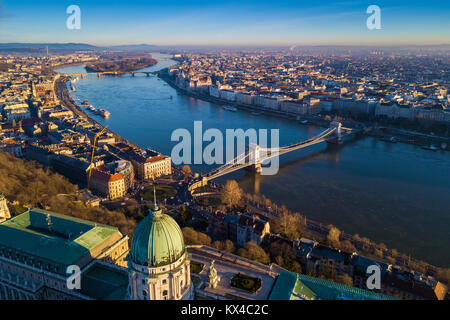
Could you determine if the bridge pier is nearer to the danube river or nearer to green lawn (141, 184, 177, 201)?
the danube river

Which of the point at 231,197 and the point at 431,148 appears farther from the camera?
the point at 431,148

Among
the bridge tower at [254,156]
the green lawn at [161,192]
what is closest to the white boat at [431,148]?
the bridge tower at [254,156]

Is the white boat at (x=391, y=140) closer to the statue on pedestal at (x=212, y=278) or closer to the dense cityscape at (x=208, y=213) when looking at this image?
the dense cityscape at (x=208, y=213)

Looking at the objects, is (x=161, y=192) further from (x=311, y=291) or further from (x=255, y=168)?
(x=311, y=291)

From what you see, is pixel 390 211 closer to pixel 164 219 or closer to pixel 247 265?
pixel 247 265

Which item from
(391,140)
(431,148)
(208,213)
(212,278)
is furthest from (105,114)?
(212,278)
